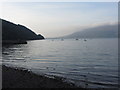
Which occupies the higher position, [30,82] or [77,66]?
[30,82]

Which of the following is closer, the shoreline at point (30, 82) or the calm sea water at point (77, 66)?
the shoreline at point (30, 82)

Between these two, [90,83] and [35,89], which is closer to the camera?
[35,89]

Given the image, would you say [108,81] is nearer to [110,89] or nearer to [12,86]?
[110,89]

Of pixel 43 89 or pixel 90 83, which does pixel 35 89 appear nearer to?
pixel 43 89

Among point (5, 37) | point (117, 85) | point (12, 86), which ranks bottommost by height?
point (117, 85)

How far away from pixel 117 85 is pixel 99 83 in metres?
1.93

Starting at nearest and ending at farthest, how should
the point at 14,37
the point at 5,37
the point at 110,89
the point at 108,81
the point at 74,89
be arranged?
the point at 74,89, the point at 110,89, the point at 108,81, the point at 5,37, the point at 14,37

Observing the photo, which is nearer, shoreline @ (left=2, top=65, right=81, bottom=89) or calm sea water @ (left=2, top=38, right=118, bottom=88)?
shoreline @ (left=2, top=65, right=81, bottom=89)

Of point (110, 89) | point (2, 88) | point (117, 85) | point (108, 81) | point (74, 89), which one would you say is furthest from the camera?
point (108, 81)

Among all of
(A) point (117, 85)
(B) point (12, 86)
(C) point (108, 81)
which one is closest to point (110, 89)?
(A) point (117, 85)

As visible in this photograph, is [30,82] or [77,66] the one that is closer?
[30,82]

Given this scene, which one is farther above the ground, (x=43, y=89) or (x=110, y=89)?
(x=43, y=89)

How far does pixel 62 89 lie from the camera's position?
39.8ft

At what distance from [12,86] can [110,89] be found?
30.3ft
